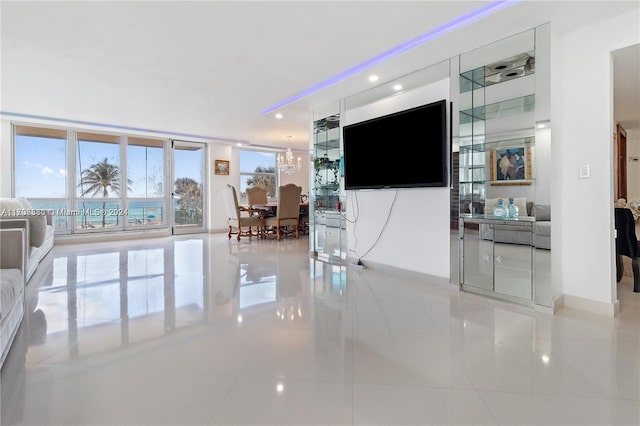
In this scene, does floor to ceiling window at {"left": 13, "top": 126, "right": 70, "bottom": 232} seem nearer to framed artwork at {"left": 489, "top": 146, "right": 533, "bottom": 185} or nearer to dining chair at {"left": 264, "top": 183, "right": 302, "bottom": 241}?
dining chair at {"left": 264, "top": 183, "right": 302, "bottom": 241}

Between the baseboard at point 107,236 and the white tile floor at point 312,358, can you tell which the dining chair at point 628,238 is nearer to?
the white tile floor at point 312,358

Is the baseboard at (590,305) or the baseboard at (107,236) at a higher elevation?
the baseboard at (107,236)

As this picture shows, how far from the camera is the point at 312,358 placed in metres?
1.84

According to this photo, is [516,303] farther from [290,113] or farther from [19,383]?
[290,113]

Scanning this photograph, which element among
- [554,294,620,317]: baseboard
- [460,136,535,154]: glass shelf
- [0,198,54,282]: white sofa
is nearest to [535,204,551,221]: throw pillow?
[460,136,535,154]: glass shelf

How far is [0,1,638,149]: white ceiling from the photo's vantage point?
2.46 m

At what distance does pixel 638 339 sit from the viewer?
2.08 m

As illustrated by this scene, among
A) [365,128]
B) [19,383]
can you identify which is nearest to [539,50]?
[365,128]

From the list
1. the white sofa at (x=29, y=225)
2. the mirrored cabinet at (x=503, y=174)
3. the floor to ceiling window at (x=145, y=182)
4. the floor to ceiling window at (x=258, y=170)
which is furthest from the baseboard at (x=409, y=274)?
the floor to ceiling window at (x=258, y=170)

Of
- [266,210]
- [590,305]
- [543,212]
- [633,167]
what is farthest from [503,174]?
[266,210]

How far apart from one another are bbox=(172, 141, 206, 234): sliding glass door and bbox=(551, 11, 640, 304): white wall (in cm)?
758

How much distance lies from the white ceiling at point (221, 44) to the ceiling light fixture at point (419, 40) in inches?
2.0

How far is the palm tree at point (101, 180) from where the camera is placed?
6.86 metres

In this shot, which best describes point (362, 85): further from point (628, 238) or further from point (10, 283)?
point (10, 283)
